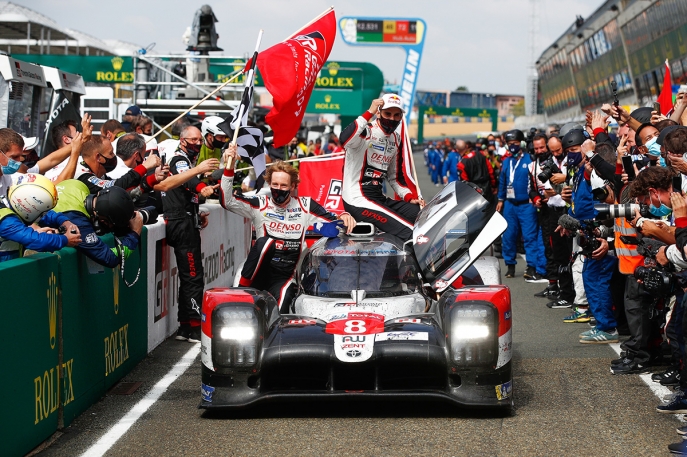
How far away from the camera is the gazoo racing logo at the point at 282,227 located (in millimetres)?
9086

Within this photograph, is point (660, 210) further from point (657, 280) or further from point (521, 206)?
point (521, 206)

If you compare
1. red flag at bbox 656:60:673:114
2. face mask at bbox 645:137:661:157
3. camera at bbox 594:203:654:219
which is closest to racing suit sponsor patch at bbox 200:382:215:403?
camera at bbox 594:203:654:219

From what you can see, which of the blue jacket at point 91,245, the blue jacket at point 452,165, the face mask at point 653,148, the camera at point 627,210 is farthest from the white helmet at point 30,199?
the blue jacket at point 452,165

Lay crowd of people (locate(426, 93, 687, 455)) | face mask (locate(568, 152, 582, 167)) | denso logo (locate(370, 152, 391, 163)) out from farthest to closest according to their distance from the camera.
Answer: face mask (locate(568, 152, 582, 167)) → denso logo (locate(370, 152, 391, 163)) → crowd of people (locate(426, 93, 687, 455))

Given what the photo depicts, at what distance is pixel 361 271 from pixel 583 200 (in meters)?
3.56

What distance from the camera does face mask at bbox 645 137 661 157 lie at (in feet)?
30.3

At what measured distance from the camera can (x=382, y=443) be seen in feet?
20.6

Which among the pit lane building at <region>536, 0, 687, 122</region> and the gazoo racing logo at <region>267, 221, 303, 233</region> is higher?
the pit lane building at <region>536, 0, 687, 122</region>

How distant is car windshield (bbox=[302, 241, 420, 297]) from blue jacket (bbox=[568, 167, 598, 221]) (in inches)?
120

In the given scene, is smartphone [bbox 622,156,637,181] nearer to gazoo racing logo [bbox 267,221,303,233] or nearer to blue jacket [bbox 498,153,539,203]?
gazoo racing logo [bbox 267,221,303,233]

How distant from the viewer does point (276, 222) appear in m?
9.08

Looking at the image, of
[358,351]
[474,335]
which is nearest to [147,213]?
[358,351]

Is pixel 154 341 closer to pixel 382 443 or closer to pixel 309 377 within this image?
pixel 309 377

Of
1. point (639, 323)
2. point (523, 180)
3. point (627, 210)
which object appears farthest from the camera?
point (523, 180)
